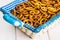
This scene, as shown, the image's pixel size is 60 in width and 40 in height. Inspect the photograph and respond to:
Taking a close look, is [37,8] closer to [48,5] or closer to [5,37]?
[48,5]

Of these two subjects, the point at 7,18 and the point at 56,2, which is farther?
the point at 56,2

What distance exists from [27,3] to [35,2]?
1.7 inches

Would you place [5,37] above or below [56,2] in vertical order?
below

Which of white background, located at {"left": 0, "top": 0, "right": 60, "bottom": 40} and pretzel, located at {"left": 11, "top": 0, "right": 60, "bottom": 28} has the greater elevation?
pretzel, located at {"left": 11, "top": 0, "right": 60, "bottom": 28}

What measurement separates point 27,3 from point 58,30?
0.68 feet

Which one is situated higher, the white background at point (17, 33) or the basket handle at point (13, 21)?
the basket handle at point (13, 21)

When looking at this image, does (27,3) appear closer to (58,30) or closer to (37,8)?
(37,8)

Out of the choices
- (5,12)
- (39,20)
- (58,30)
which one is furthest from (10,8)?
(58,30)

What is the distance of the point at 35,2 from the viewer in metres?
0.75

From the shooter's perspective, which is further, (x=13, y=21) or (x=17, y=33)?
(x=17, y=33)

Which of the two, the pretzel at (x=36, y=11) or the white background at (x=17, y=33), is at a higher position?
the pretzel at (x=36, y=11)

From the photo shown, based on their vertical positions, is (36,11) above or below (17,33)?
above

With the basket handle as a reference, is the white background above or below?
below

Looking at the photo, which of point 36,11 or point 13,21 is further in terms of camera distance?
point 36,11
